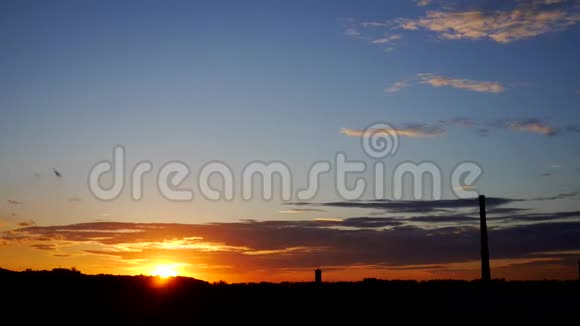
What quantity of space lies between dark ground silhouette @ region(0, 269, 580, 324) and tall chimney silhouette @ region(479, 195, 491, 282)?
5.35m

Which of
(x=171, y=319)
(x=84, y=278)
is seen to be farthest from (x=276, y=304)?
(x=84, y=278)

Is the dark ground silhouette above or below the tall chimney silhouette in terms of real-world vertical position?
below

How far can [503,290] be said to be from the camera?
3350cm

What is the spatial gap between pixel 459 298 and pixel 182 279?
15.8 m

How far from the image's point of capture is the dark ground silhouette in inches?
1093

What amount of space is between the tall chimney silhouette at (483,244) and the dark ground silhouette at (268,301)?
17.6 feet

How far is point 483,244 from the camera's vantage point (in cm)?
4200

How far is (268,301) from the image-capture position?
3162cm

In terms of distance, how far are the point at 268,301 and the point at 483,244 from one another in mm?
16074

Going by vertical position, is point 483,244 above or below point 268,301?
above

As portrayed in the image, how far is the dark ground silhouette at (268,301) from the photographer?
27.8 metres

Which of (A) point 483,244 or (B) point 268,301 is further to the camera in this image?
(A) point 483,244

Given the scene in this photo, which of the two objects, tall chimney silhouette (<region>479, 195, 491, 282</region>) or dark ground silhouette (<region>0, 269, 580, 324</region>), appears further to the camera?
tall chimney silhouette (<region>479, 195, 491, 282</region>)

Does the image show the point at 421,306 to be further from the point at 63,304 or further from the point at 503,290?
the point at 63,304
